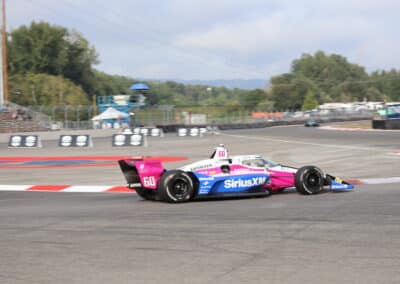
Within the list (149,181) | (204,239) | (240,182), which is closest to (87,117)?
(149,181)

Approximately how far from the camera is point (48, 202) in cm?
1294

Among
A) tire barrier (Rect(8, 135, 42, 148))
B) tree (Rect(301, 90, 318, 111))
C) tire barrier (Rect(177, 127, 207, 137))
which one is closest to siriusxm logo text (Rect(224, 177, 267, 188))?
tire barrier (Rect(8, 135, 42, 148))

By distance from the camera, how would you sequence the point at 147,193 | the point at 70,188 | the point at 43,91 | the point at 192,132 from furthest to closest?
1. the point at 43,91
2. the point at 192,132
3. the point at 70,188
4. the point at 147,193

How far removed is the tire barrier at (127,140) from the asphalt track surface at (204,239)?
24.0 metres

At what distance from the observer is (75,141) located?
3866 cm

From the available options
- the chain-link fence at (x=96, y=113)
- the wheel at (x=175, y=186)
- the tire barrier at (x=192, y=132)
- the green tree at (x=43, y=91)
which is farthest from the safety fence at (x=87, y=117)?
the wheel at (x=175, y=186)

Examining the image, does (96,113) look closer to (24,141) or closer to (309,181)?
(24,141)

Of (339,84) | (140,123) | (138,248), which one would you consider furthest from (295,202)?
(339,84)

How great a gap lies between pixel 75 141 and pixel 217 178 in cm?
2741

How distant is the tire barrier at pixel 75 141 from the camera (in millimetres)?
38312

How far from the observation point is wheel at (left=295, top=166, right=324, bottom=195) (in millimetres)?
12742

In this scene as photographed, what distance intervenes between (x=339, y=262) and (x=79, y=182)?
11629 millimetres

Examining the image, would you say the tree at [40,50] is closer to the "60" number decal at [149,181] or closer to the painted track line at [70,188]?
the painted track line at [70,188]

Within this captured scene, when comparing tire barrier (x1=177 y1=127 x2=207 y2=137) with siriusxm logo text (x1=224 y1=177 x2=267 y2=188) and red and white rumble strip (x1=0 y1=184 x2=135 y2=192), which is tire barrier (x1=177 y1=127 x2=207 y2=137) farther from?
siriusxm logo text (x1=224 y1=177 x2=267 y2=188)
